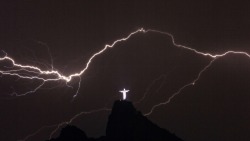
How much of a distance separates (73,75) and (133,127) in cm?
355

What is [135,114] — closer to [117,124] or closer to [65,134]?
[117,124]

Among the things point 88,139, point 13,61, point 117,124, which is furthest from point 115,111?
point 13,61

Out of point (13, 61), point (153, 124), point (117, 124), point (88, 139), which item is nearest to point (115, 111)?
point (117, 124)

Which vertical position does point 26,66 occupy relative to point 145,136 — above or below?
above

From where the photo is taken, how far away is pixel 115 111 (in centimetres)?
1864

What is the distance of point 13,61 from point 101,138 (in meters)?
5.54

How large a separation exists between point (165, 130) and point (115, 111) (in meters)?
2.70

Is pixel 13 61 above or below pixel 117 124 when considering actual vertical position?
above

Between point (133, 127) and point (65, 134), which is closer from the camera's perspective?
point (133, 127)

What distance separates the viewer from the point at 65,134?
21297 mm

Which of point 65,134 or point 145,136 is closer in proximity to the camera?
point 145,136

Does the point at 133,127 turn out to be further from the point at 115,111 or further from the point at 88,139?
the point at 88,139

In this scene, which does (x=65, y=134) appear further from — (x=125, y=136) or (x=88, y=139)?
(x=125, y=136)

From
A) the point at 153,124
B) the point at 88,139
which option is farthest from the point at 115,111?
the point at 88,139
